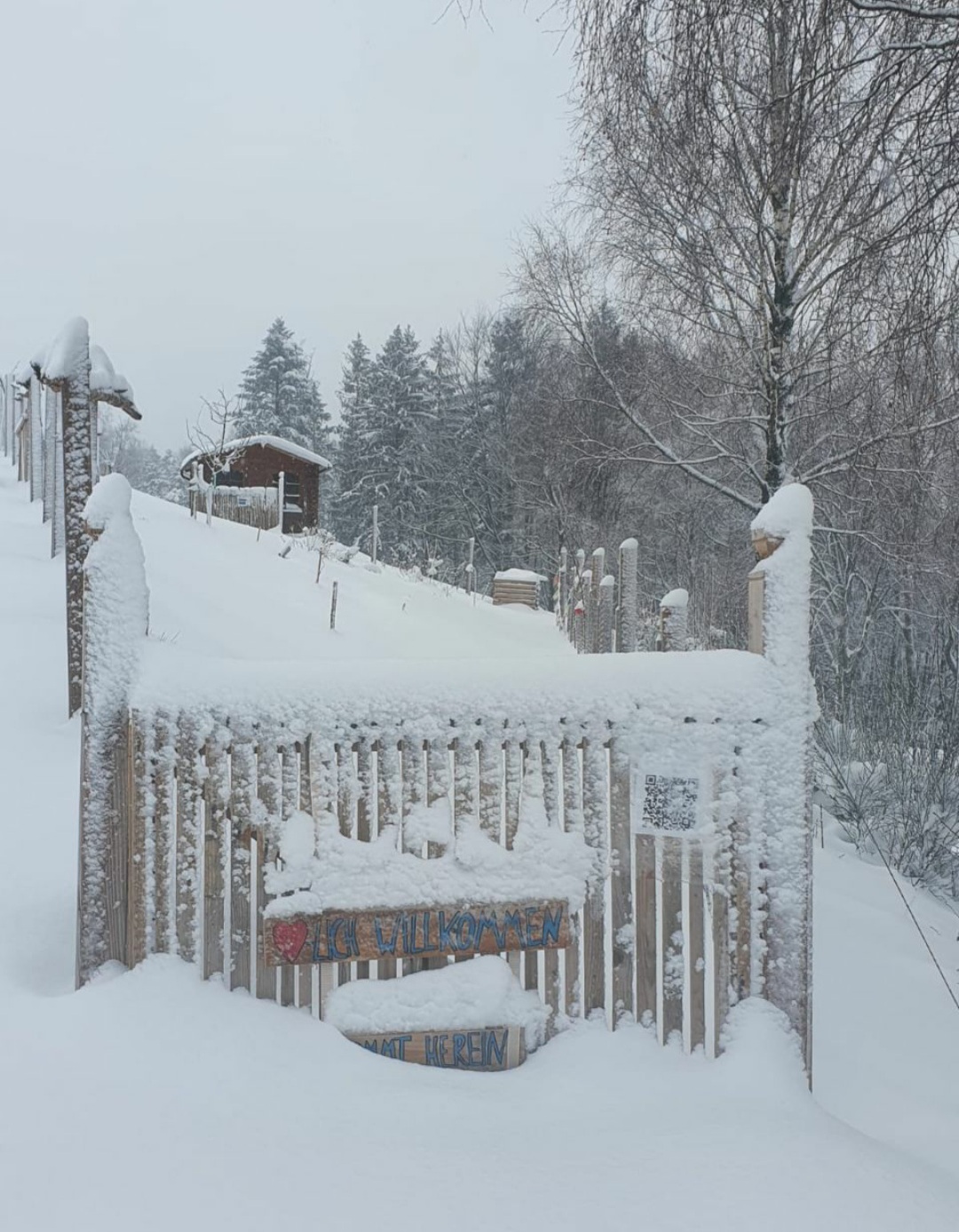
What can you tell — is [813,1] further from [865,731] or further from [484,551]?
[484,551]

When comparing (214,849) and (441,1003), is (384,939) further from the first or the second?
(214,849)

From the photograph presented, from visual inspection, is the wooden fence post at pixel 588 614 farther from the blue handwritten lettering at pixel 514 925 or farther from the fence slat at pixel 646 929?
the blue handwritten lettering at pixel 514 925

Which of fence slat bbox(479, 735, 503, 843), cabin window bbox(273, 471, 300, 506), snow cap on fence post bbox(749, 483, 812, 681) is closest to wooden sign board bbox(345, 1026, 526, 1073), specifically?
fence slat bbox(479, 735, 503, 843)

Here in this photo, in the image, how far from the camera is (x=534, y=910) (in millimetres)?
3070

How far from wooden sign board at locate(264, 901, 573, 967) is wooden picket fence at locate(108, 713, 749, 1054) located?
0.20 feet

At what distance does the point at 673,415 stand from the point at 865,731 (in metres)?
3.95

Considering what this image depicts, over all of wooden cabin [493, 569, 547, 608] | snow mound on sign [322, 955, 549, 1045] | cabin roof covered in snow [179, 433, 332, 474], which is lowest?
snow mound on sign [322, 955, 549, 1045]

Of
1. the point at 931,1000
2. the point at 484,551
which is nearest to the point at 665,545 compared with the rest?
the point at 484,551

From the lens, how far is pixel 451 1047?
9.77 feet

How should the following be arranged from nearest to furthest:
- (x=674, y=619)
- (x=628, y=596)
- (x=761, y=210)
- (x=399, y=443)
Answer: (x=674, y=619)
(x=761, y=210)
(x=628, y=596)
(x=399, y=443)

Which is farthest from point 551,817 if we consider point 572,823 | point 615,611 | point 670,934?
point 615,611

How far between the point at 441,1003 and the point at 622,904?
741mm

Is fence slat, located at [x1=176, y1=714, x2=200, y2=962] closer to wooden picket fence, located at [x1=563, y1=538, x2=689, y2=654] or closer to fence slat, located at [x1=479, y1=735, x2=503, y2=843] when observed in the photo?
fence slat, located at [x1=479, y1=735, x2=503, y2=843]

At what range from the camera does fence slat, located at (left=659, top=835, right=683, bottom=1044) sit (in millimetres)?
3061
